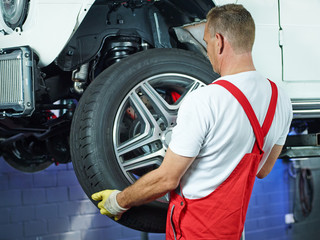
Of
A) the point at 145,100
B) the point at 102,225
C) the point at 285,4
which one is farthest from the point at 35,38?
the point at 102,225

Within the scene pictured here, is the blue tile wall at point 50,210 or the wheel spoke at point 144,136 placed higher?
the wheel spoke at point 144,136

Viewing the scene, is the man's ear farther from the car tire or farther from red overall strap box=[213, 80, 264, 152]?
the car tire

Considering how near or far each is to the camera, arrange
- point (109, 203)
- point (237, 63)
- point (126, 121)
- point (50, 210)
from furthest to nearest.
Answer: point (50, 210) → point (126, 121) → point (109, 203) → point (237, 63)

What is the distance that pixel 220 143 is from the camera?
5.00ft

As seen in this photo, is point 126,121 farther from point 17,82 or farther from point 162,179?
point 162,179

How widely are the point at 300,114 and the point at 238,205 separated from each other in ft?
4.25

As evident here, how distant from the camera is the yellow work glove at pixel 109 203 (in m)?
1.79

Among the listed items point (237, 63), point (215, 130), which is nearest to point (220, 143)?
point (215, 130)

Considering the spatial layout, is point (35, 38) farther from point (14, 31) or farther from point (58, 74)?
point (58, 74)

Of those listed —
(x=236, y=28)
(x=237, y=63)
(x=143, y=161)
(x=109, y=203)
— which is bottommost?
(x=109, y=203)

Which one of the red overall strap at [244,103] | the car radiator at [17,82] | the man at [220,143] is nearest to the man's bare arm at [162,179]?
the man at [220,143]

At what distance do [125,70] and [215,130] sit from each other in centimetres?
74

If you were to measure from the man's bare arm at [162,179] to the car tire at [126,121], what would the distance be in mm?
349

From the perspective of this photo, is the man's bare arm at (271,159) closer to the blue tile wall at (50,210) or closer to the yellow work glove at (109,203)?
the yellow work glove at (109,203)
